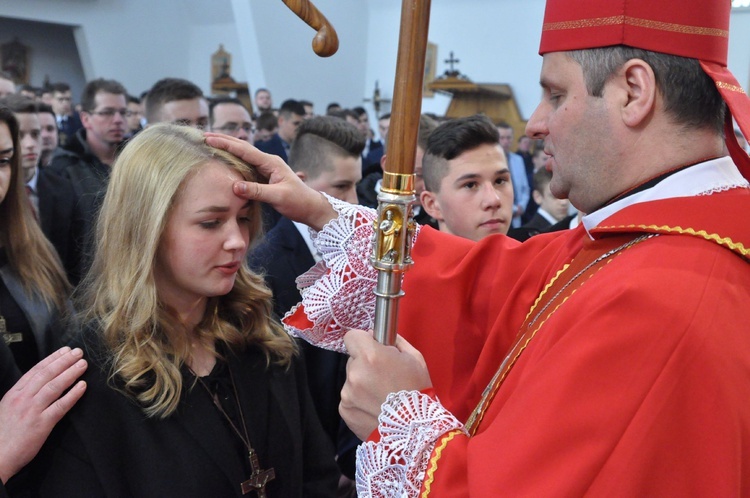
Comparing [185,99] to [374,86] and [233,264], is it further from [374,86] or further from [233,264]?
[374,86]

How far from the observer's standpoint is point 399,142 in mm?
1369

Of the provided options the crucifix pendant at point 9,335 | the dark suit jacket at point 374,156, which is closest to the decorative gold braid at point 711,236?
the crucifix pendant at point 9,335

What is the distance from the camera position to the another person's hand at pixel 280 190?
204 cm

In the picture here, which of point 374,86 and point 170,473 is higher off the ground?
point 374,86

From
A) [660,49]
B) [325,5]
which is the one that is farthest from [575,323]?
[325,5]

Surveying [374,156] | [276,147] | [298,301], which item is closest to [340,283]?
[298,301]

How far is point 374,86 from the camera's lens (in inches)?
634

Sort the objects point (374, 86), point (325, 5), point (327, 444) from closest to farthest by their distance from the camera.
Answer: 1. point (327, 444)
2. point (325, 5)
3. point (374, 86)

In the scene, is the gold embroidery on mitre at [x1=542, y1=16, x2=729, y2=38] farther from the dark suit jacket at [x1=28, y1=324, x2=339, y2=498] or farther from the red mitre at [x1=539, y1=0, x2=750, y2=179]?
the dark suit jacket at [x1=28, y1=324, x2=339, y2=498]

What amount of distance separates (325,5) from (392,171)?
46.1 feet

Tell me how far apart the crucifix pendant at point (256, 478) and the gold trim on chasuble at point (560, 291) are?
687 millimetres

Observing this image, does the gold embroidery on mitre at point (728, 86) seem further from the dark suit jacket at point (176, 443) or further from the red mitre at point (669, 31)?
the dark suit jacket at point (176, 443)

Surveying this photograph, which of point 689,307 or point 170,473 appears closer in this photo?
point 689,307

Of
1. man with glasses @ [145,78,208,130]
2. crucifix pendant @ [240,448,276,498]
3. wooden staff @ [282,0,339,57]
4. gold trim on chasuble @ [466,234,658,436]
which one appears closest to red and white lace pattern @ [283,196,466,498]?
crucifix pendant @ [240,448,276,498]
